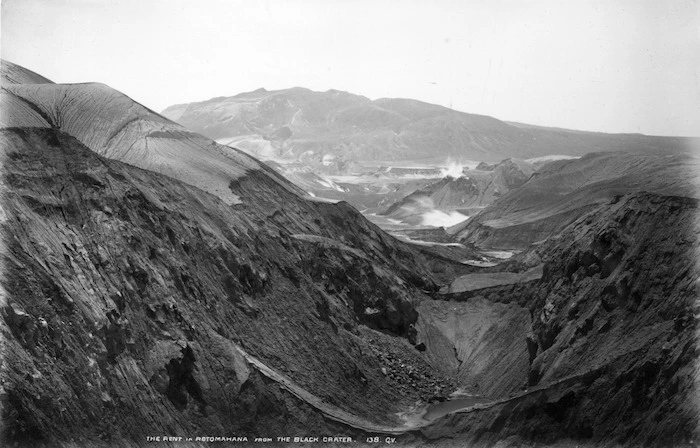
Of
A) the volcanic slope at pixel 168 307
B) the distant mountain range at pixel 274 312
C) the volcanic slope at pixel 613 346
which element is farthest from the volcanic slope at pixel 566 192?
the volcanic slope at pixel 168 307

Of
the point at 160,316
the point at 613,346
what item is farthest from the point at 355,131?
the point at 160,316

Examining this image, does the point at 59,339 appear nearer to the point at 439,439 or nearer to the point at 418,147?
the point at 439,439

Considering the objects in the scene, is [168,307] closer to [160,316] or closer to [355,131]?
[160,316]

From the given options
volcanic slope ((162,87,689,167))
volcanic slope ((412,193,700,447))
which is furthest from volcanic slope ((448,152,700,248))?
volcanic slope ((162,87,689,167))

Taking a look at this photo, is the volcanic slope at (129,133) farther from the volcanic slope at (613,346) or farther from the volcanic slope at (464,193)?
the volcanic slope at (464,193)

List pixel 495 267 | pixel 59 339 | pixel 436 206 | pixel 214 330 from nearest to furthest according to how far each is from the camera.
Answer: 1. pixel 59 339
2. pixel 214 330
3. pixel 495 267
4. pixel 436 206

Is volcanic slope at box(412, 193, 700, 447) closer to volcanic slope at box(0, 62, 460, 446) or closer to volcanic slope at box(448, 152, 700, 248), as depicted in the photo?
volcanic slope at box(0, 62, 460, 446)

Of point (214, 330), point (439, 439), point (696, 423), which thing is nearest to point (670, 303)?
point (696, 423)
